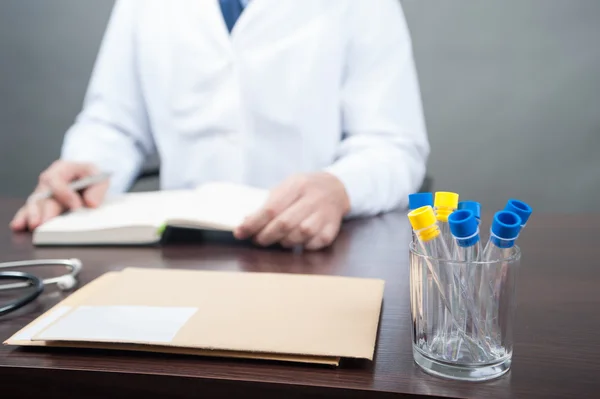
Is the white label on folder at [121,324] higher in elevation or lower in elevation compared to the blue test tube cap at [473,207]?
lower

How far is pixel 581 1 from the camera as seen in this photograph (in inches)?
60.2

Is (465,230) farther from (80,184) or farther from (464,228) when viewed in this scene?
(80,184)

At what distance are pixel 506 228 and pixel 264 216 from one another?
466mm

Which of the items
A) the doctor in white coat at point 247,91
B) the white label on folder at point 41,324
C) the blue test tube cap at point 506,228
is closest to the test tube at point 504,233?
the blue test tube cap at point 506,228

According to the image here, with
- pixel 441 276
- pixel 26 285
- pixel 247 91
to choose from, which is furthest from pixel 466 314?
pixel 247 91

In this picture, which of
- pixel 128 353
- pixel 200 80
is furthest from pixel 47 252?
pixel 200 80

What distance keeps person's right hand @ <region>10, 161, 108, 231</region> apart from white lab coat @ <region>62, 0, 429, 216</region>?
276mm

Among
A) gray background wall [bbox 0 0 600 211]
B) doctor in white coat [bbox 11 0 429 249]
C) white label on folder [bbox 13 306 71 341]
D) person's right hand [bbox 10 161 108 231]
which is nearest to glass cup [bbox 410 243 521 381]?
white label on folder [bbox 13 306 71 341]

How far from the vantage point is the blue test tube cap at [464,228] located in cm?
41

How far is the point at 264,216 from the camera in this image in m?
0.84

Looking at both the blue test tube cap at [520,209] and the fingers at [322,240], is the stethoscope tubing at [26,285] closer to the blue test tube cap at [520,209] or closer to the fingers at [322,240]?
the fingers at [322,240]

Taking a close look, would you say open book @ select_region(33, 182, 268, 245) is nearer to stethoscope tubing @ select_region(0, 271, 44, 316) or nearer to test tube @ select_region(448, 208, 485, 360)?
stethoscope tubing @ select_region(0, 271, 44, 316)

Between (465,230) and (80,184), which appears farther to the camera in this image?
(80,184)

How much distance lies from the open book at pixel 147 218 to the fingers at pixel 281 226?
1.9 inches
